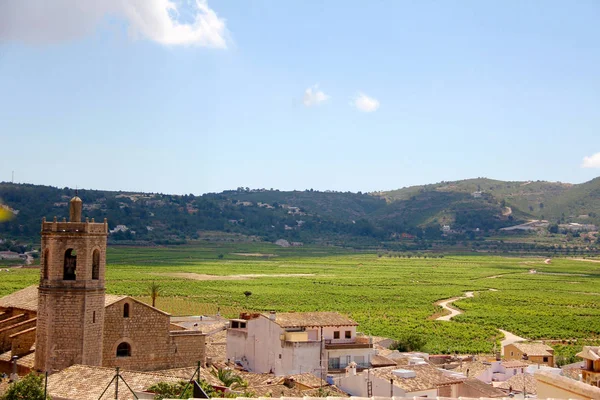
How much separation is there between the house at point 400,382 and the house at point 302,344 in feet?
8.64

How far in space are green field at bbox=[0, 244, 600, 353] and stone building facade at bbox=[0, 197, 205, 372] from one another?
2614 centimetres

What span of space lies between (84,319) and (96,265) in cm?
179

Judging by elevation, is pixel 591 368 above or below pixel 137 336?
above

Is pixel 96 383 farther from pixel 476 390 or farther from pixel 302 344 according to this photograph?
pixel 476 390

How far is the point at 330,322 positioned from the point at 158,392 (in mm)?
11840

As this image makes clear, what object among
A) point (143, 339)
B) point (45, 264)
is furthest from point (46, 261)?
point (143, 339)

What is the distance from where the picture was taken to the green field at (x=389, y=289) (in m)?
63.5

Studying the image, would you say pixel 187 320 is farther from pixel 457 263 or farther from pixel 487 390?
pixel 457 263

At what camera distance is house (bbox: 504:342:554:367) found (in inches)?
1634

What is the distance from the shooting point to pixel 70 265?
25.0m

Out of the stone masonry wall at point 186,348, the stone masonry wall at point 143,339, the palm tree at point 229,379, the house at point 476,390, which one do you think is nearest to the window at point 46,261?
the stone masonry wall at point 143,339

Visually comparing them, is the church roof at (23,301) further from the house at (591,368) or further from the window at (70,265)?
the house at (591,368)

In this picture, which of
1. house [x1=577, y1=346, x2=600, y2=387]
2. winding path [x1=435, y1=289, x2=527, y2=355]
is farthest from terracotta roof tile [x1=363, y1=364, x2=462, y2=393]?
winding path [x1=435, y1=289, x2=527, y2=355]

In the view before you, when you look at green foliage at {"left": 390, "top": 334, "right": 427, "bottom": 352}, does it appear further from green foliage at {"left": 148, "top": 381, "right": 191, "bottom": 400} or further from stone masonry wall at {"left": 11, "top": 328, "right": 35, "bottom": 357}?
green foliage at {"left": 148, "top": 381, "right": 191, "bottom": 400}
